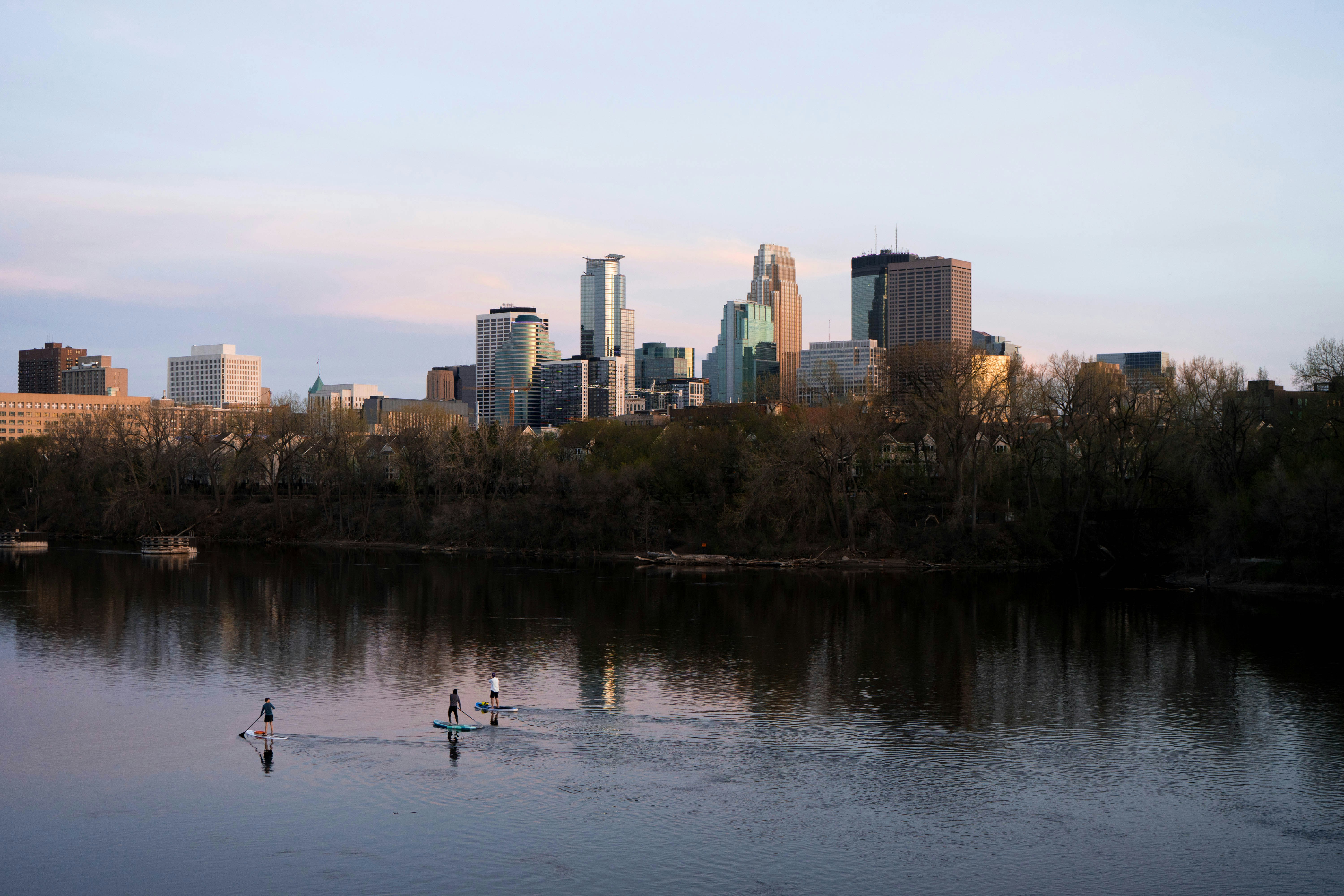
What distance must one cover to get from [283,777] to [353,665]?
16815mm

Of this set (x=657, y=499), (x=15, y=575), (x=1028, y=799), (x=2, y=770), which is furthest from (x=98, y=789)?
(x=657, y=499)

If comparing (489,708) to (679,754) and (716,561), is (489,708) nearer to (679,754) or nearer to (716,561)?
(679,754)

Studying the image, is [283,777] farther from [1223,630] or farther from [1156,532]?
[1156,532]

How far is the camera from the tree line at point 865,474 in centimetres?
7719

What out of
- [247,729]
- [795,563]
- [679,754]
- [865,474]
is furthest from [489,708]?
[865,474]

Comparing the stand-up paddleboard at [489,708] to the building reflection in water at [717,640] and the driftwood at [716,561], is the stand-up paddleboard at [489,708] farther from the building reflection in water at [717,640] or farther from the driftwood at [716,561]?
the driftwood at [716,561]

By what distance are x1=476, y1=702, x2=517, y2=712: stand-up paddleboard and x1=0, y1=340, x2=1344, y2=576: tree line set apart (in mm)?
50154

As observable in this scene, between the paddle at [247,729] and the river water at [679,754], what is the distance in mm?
548

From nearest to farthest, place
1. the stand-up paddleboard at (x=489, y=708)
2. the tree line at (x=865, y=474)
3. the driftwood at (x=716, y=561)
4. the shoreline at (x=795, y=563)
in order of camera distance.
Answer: the stand-up paddleboard at (x=489, y=708) < the shoreline at (x=795, y=563) < the tree line at (x=865, y=474) < the driftwood at (x=716, y=561)

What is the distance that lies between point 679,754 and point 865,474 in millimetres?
64145

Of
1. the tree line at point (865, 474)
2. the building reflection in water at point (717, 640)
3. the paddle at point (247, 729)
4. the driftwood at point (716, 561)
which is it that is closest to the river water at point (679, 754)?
the building reflection in water at point (717, 640)

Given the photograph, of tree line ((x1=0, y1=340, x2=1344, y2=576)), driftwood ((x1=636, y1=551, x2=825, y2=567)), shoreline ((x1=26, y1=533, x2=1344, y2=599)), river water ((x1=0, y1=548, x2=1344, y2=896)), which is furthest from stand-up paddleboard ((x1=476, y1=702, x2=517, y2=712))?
driftwood ((x1=636, y1=551, x2=825, y2=567))

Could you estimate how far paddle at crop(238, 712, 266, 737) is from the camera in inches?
1323

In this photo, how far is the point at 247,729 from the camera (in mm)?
34969
